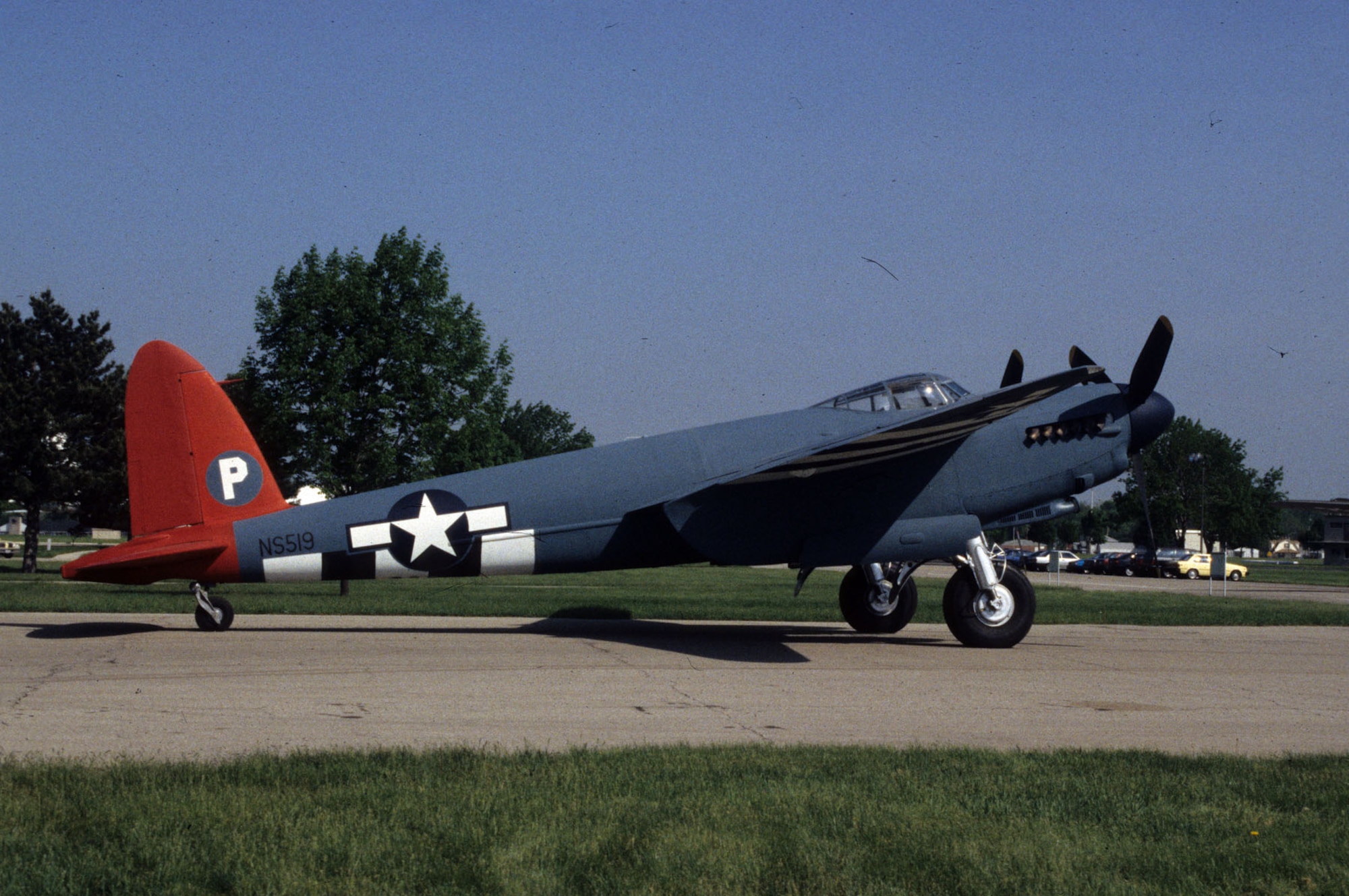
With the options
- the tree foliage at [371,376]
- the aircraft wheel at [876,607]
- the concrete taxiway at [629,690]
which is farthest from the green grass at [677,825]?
the tree foliage at [371,376]

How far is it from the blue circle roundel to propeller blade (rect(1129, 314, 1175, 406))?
480 inches

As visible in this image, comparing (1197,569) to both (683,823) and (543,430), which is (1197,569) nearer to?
(683,823)

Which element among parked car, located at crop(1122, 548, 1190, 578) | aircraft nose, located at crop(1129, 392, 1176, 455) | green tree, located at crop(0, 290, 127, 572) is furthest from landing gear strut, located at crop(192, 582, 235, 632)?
parked car, located at crop(1122, 548, 1190, 578)

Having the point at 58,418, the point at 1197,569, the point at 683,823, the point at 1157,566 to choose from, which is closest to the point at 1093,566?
the point at 1197,569

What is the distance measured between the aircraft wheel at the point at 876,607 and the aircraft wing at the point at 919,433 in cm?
332

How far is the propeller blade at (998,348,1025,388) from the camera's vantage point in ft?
56.0

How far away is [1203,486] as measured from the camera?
10519cm

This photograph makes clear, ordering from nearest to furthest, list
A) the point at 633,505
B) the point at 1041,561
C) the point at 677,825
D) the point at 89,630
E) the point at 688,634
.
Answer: the point at 677,825
the point at 633,505
the point at 89,630
the point at 688,634
the point at 1041,561

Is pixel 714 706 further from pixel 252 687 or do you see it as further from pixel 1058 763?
pixel 252 687

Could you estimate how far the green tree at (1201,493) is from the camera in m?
106

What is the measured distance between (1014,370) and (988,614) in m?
4.19

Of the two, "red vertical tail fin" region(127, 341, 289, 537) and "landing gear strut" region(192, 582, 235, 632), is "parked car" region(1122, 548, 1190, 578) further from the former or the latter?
"red vertical tail fin" region(127, 341, 289, 537)

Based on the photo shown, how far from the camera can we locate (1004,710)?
32.9 ft

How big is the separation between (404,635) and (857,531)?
258 inches
